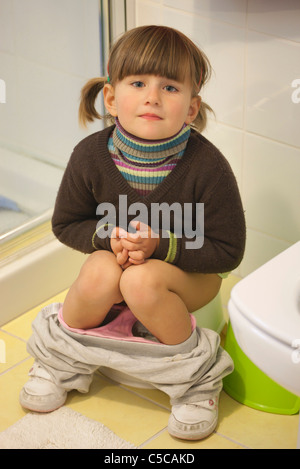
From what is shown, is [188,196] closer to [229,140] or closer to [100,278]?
[100,278]

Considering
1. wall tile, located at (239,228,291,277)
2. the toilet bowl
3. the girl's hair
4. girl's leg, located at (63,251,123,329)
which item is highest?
the girl's hair

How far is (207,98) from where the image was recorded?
5.52ft

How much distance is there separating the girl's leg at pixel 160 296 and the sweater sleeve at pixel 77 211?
0.33 ft

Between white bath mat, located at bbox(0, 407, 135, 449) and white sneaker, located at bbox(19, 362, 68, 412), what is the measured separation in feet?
0.06

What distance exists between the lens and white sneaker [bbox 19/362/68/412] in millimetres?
1400

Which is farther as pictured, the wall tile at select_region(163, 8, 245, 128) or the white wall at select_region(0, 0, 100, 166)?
the white wall at select_region(0, 0, 100, 166)

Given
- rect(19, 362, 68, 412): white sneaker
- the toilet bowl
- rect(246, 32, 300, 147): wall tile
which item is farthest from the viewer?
rect(246, 32, 300, 147): wall tile

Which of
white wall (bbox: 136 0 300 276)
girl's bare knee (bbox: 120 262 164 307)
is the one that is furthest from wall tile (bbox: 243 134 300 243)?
girl's bare knee (bbox: 120 262 164 307)

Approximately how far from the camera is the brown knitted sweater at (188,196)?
1.36 m

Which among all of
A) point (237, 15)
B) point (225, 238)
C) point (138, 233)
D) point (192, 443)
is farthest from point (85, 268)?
point (237, 15)

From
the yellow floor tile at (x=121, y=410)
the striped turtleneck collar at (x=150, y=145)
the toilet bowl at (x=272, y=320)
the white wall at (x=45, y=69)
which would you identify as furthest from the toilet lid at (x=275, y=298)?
the white wall at (x=45, y=69)

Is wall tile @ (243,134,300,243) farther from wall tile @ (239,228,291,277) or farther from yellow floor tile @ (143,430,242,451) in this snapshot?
yellow floor tile @ (143,430,242,451)
